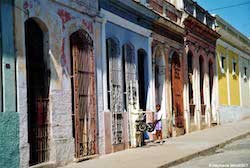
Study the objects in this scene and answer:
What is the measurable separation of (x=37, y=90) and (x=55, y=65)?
764mm

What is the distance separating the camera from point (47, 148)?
11.0 metres

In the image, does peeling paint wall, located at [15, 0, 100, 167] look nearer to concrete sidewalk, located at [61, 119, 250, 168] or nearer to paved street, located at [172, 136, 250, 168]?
concrete sidewalk, located at [61, 119, 250, 168]

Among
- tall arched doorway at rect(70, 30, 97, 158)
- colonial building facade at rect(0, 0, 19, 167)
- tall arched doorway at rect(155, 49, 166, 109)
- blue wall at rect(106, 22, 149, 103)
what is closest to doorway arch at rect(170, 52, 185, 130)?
tall arched doorway at rect(155, 49, 166, 109)

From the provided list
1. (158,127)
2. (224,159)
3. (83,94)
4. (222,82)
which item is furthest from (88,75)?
(222,82)

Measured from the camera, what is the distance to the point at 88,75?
13.0 meters

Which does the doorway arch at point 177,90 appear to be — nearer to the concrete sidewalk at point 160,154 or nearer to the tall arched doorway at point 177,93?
the tall arched doorway at point 177,93

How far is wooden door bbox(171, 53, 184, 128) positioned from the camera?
1992 cm

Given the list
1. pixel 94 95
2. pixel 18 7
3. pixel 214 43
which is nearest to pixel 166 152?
pixel 94 95

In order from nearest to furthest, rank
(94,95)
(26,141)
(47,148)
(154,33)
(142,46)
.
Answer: (26,141)
(47,148)
(94,95)
(142,46)
(154,33)

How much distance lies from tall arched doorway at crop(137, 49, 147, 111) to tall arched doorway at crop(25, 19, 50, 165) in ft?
20.3

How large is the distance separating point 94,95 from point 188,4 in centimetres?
1133

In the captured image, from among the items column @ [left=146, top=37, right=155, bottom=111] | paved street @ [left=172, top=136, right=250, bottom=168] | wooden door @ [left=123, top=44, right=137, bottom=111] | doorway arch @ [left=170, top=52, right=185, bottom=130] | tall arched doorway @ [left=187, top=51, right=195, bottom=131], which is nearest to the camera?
paved street @ [left=172, top=136, right=250, bottom=168]

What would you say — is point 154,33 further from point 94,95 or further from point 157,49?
point 94,95

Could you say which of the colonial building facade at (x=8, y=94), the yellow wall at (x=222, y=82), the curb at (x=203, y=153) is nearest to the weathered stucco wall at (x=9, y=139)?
the colonial building facade at (x=8, y=94)
